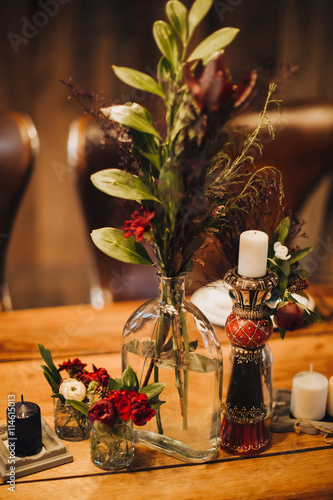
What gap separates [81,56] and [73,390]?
6.93 ft

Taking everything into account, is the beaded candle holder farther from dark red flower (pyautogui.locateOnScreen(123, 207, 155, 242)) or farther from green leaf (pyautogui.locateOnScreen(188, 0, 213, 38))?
green leaf (pyautogui.locateOnScreen(188, 0, 213, 38))

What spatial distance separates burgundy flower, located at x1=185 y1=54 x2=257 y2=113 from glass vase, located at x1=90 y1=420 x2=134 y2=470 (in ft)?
1.47

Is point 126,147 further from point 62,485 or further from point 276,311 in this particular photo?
point 62,485

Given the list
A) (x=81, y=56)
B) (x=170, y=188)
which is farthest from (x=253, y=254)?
(x=81, y=56)

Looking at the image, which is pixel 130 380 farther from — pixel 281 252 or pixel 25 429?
pixel 281 252

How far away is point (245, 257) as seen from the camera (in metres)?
0.86

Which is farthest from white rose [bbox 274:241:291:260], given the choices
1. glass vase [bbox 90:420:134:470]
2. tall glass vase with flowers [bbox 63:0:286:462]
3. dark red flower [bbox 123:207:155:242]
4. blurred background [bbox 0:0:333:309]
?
blurred background [bbox 0:0:333:309]

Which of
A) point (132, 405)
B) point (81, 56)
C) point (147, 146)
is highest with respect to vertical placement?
point (81, 56)

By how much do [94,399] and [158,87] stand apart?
17.6 inches

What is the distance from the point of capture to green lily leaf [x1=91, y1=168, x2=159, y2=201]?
79cm

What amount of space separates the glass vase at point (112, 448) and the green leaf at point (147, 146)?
1.21 ft

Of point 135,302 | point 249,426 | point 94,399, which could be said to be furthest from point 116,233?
point 135,302

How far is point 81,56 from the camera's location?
106 inches

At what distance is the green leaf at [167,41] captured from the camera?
76cm
